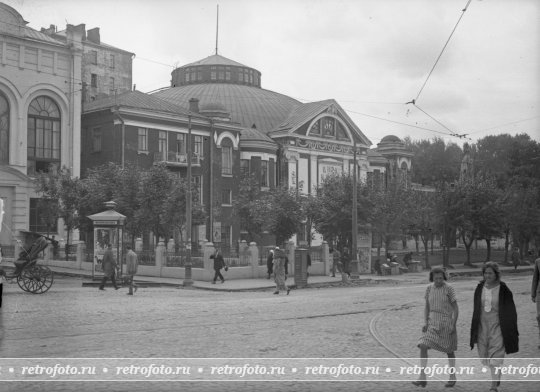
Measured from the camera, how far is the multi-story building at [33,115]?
40.2 m

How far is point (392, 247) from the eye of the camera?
66.1m

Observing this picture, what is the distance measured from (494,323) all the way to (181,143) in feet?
147

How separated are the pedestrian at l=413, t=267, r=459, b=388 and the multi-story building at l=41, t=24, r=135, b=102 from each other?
6010cm

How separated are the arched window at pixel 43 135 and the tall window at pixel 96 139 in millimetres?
4481

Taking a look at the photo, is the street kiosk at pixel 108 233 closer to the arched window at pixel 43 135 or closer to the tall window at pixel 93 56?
the arched window at pixel 43 135

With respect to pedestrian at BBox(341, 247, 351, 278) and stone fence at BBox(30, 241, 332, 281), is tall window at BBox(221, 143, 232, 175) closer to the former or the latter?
stone fence at BBox(30, 241, 332, 281)

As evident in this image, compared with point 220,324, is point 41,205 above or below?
above

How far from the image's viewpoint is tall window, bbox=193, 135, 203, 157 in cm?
5284

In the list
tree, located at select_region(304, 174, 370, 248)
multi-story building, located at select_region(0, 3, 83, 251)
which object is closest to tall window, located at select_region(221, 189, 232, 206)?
tree, located at select_region(304, 174, 370, 248)

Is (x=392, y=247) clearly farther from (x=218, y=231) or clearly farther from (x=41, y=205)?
(x=41, y=205)

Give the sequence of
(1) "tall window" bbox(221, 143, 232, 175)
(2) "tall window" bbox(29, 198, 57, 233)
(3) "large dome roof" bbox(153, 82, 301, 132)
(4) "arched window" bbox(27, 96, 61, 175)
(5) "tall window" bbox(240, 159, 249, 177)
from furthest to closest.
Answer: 1. (3) "large dome roof" bbox(153, 82, 301, 132)
2. (5) "tall window" bbox(240, 159, 249, 177)
3. (1) "tall window" bbox(221, 143, 232, 175)
4. (4) "arched window" bbox(27, 96, 61, 175)
5. (2) "tall window" bbox(29, 198, 57, 233)

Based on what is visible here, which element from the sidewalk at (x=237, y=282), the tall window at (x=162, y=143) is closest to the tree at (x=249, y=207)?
the tall window at (x=162, y=143)

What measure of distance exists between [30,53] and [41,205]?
29.0 feet

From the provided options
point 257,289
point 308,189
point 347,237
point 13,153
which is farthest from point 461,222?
point 13,153
